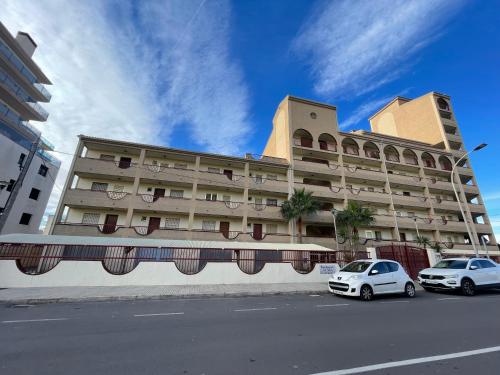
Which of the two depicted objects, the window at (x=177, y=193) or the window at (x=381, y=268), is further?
the window at (x=177, y=193)

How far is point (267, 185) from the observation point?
23547 millimetres

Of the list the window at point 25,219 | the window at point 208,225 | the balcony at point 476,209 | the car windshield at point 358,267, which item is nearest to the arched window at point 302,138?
the window at point 208,225

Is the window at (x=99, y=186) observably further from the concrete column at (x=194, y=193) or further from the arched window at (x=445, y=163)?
the arched window at (x=445, y=163)

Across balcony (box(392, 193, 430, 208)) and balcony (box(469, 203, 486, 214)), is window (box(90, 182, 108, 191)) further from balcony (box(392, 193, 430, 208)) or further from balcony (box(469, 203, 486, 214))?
balcony (box(469, 203, 486, 214))

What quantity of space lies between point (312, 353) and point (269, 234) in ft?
58.6

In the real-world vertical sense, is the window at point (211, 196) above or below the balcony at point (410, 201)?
below

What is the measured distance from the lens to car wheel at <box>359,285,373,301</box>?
8.53 meters

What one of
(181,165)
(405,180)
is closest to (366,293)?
(181,165)

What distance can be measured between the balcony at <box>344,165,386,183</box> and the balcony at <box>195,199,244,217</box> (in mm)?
14533

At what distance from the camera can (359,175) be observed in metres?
27.2

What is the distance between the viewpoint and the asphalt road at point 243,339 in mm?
3145

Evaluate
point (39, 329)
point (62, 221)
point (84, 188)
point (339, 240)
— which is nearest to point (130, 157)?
point (84, 188)

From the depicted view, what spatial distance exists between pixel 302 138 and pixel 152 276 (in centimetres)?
2382

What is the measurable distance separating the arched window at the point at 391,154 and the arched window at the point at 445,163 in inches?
305
